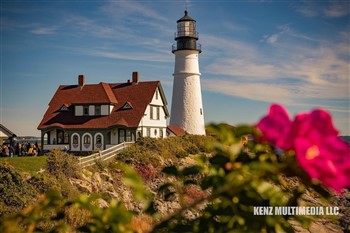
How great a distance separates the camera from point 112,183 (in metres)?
19.3

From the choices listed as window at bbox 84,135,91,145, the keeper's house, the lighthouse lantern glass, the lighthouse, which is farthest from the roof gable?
the lighthouse lantern glass

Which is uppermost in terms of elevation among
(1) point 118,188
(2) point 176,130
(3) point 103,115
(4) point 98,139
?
(3) point 103,115

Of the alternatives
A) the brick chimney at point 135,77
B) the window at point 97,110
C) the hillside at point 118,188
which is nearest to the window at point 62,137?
the window at point 97,110

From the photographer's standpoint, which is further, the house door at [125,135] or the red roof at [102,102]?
the red roof at [102,102]

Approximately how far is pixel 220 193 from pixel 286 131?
249 millimetres

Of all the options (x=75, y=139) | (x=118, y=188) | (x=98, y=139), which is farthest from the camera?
(x=75, y=139)

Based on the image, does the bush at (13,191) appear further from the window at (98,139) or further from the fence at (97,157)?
the window at (98,139)

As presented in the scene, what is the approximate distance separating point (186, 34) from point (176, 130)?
355 inches

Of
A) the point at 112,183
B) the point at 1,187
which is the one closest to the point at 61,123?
the point at 112,183

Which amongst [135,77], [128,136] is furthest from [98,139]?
[135,77]

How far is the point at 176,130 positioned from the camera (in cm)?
3447

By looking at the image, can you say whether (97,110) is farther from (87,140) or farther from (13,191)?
(13,191)

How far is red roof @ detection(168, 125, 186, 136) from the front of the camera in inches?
1335

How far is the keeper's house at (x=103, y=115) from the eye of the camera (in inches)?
1182
